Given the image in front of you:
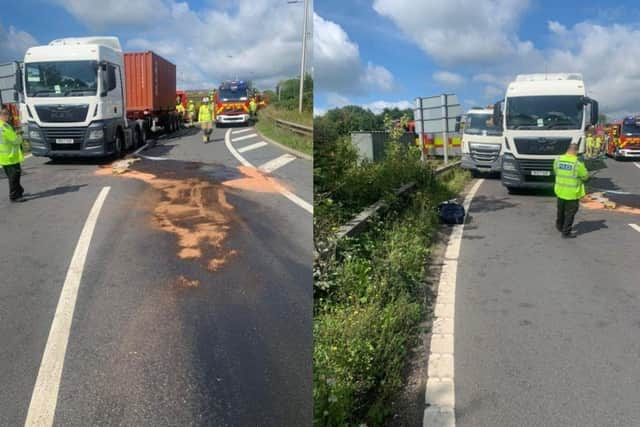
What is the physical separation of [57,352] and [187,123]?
25210mm

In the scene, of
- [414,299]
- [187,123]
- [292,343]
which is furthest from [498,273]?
[187,123]

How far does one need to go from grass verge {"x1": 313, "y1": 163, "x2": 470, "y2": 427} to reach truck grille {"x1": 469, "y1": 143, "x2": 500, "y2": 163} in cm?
1167

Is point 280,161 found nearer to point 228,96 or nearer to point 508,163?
point 508,163

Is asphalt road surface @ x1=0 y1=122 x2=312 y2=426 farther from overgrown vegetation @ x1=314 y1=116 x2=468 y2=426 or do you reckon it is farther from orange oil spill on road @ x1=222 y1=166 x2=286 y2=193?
orange oil spill on road @ x1=222 y1=166 x2=286 y2=193

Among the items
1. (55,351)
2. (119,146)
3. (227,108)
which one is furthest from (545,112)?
(227,108)

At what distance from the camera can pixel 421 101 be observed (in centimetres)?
1159

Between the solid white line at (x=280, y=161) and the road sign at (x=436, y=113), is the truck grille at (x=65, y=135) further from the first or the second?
the road sign at (x=436, y=113)

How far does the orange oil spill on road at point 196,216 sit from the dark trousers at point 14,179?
1391 millimetres

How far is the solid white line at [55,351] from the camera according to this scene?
6.89 ft

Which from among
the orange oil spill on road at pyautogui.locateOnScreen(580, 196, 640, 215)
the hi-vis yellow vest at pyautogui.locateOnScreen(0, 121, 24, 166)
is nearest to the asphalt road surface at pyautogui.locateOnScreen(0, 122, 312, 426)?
the hi-vis yellow vest at pyautogui.locateOnScreen(0, 121, 24, 166)

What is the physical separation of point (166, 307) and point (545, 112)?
11166mm

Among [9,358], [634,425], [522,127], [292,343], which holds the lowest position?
[634,425]

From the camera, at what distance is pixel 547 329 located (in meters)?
4.34

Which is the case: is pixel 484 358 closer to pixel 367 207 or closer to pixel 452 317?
pixel 452 317
